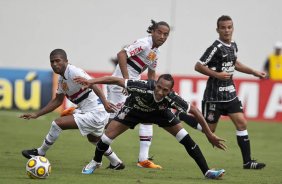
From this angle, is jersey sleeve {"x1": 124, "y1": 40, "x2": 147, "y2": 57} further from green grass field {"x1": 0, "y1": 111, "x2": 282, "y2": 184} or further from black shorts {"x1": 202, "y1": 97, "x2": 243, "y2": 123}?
green grass field {"x1": 0, "y1": 111, "x2": 282, "y2": 184}

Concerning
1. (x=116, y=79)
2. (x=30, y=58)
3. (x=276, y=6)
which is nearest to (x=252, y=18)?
(x=276, y=6)

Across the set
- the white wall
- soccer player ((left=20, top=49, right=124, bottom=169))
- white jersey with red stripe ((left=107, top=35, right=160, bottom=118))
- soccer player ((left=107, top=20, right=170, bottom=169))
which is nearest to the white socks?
soccer player ((left=107, top=20, right=170, bottom=169))

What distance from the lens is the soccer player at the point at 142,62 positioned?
13.2 m

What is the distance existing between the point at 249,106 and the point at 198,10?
7728 millimetres

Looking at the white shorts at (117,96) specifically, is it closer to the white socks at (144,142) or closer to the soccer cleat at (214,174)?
the white socks at (144,142)

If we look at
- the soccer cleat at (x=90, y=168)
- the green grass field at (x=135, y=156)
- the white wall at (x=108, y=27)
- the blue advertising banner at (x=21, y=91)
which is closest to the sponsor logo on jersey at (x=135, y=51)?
the green grass field at (x=135, y=156)

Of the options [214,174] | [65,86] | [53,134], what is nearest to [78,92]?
[65,86]

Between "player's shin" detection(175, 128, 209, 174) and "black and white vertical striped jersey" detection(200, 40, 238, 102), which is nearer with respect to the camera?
"player's shin" detection(175, 128, 209, 174)

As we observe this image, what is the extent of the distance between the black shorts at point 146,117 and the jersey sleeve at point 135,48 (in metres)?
1.75

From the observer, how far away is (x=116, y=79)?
37.2ft

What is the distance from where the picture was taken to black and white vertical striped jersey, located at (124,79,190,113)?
1125cm

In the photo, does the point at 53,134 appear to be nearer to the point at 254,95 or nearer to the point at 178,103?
the point at 178,103

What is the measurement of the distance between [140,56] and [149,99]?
231cm

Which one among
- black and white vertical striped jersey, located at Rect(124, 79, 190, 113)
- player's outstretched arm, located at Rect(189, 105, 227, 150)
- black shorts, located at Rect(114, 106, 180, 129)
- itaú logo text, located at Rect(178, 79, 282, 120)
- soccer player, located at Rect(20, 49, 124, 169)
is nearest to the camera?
player's outstretched arm, located at Rect(189, 105, 227, 150)
